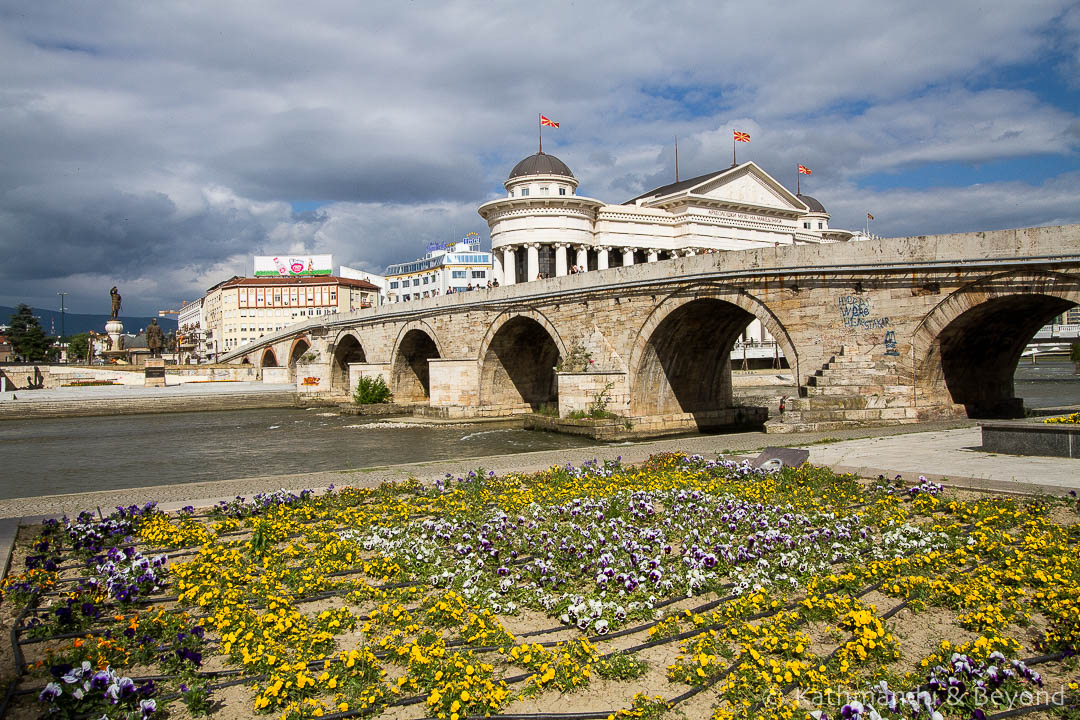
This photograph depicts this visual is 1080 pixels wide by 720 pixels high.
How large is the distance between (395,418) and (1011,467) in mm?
24130

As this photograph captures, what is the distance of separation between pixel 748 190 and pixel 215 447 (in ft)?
138

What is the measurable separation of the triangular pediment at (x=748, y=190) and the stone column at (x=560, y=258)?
1002 cm

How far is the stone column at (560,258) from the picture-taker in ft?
151

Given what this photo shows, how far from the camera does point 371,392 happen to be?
107 feet

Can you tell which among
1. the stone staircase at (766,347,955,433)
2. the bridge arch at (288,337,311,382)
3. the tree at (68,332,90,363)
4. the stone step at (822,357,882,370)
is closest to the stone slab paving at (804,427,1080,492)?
the stone staircase at (766,347,955,433)

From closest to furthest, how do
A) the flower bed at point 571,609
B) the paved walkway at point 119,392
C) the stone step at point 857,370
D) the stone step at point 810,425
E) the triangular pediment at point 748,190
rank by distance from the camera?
the flower bed at point 571,609
the stone step at point 810,425
the stone step at point 857,370
the paved walkway at point 119,392
the triangular pediment at point 748,190

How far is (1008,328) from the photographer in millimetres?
13930

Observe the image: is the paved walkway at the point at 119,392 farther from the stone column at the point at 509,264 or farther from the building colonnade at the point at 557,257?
the building colonnade at the point at 557,257

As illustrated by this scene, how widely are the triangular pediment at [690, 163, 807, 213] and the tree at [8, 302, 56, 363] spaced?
65568 millimetres

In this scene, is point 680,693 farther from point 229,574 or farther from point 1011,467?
point 1011,467

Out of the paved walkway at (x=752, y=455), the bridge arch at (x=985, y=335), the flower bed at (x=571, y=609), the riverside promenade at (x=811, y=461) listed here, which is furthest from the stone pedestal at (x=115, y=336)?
the bridge arch at (x=985, y=335)

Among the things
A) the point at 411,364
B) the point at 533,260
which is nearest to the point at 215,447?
the point at 411,364

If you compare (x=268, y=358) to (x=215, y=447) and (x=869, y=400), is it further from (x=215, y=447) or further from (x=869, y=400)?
(x=869, y=400)

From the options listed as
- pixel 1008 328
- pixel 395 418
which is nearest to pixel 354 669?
pixel 1008 328
